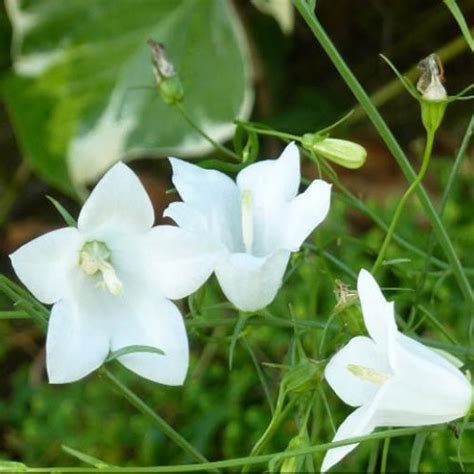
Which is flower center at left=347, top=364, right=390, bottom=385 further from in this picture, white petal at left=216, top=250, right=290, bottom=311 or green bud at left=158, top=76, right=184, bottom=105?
green bud at left=158, top=76, right=184, bottom=105

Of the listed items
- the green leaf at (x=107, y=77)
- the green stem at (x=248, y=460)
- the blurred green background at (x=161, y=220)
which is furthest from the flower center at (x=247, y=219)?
the green leaf at (x=107, y=77)

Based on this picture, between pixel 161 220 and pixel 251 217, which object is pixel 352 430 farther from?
pixel 161 220

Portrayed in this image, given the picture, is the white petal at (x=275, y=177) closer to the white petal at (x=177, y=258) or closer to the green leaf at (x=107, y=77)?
the white petal at (x=177, y=258)

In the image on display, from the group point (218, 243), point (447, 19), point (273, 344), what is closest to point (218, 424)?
point (273, 344)

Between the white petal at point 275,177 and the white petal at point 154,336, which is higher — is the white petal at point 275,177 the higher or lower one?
the higher one

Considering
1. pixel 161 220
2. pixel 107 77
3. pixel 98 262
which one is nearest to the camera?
pixel 98 262

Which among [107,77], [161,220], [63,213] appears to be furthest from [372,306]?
[161,220]
